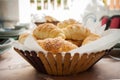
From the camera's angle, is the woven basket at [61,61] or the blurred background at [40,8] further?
the blurred background at [40,8]

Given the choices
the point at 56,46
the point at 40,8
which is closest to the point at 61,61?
the point at 56,46

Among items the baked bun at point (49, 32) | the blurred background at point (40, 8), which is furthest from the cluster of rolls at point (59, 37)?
the blurred background at point (40, 8)

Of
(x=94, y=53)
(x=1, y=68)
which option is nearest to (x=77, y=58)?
(x=94, y=53)

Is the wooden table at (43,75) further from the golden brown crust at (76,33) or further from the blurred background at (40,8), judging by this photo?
the blurred background at (40,8)

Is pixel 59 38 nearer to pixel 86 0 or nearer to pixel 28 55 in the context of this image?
pixel 28 55

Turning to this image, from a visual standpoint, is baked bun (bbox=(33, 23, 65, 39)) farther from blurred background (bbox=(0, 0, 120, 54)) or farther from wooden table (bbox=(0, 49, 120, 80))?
blurred background (bbox=(0, 0, 120, 54))

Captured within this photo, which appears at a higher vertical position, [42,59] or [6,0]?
[42,59]

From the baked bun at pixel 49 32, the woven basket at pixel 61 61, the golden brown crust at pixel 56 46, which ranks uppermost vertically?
the baked bun at pixel 49 32
